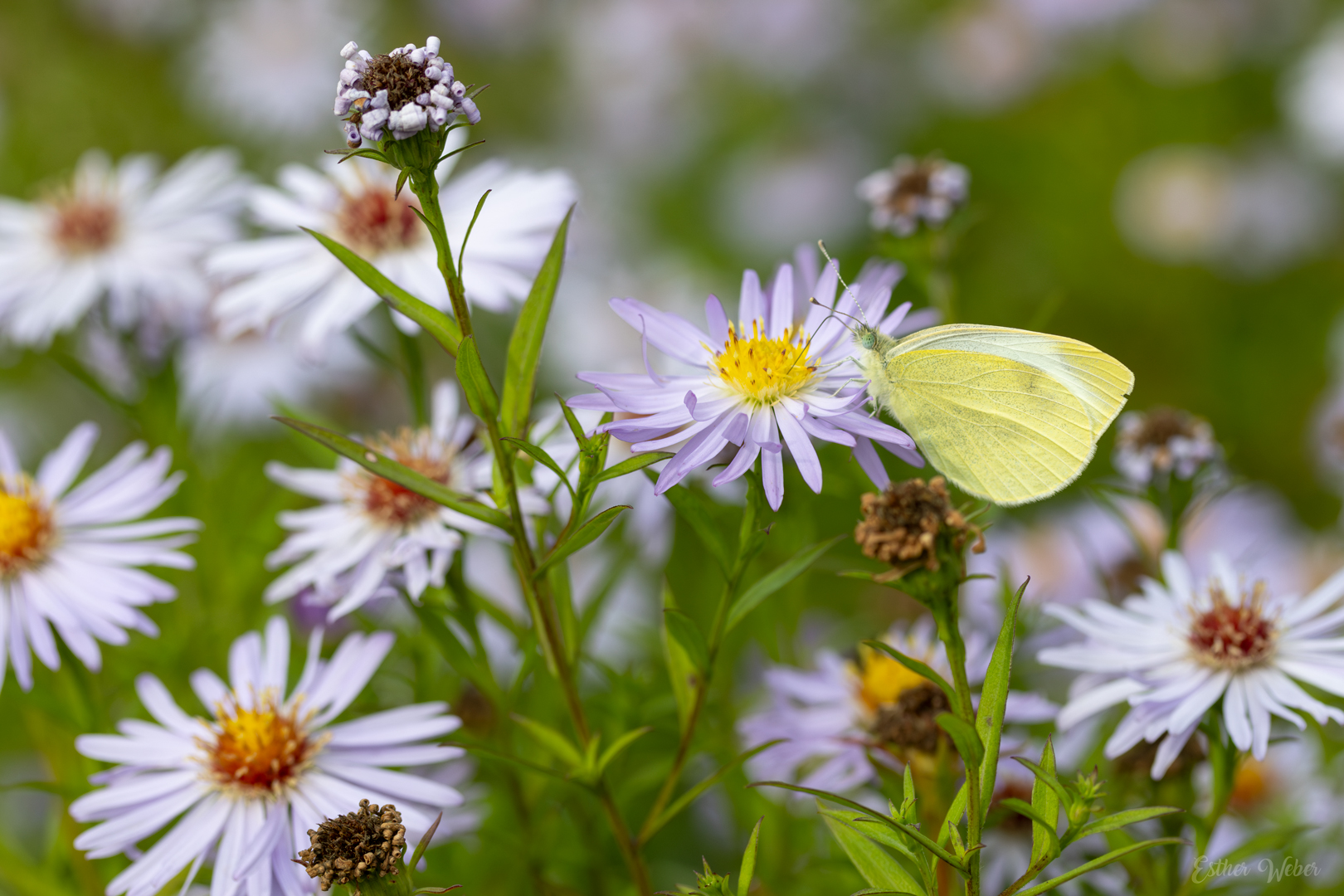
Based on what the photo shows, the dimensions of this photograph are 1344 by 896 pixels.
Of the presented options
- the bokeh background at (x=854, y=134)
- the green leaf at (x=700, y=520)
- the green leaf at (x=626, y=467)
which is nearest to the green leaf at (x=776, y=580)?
the green leaf at (x=700, y=520)

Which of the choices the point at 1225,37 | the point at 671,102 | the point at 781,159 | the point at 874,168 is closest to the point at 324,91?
the point at 671,102

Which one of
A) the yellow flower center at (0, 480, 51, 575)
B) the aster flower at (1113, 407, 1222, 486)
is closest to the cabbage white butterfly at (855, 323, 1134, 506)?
the aster flower at (1113, 407, 1222, 486)

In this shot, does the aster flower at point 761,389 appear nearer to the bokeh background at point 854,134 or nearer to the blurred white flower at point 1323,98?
the bokeh background at point 854,134

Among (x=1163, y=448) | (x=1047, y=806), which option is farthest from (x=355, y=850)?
(x=1163, y=448)

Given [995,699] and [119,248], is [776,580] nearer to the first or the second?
[995,699]

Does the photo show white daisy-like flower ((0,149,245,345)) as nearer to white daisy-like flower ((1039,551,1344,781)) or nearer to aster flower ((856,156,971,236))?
aster flower ((856,156,971,236))

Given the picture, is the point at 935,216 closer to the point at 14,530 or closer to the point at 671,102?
the point at 14,530
